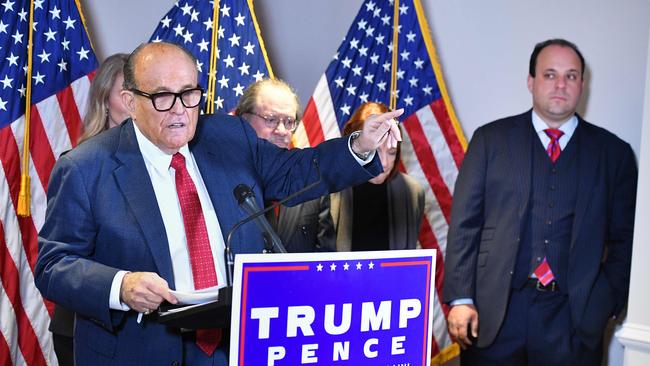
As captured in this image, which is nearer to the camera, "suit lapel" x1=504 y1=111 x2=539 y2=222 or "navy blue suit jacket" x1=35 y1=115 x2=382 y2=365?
"navy blue suit jacket" x1=35 y1=115 x2=382 y2=365

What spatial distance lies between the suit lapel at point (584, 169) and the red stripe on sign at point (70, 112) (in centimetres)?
207

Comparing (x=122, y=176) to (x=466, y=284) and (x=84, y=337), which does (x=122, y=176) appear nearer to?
(x=84, y=337)

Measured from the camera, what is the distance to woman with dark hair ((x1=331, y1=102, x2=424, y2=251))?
3318 millimetres

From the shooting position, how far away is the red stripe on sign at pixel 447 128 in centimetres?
427

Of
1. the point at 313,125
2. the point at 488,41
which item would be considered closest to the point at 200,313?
the point at 313,125

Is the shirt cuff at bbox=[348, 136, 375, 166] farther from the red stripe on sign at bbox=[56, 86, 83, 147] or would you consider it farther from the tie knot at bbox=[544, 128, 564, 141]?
the red stripe on sign at bbox=[56, 86, 83, 147]

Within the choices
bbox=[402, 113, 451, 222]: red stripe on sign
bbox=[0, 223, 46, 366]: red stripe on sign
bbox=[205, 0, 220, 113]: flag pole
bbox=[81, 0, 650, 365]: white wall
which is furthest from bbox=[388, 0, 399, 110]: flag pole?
bbox=[0, 223, 46, 366]: red stripe on sign

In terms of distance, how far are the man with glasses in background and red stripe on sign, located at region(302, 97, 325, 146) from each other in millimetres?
829

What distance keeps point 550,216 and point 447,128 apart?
1123 mm

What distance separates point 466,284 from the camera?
339 centimetres

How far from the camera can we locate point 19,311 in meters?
3.30

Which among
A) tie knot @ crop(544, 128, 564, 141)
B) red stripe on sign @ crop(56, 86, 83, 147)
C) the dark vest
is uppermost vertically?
red stripe on sign @ crop(56, 86, 83, 147)

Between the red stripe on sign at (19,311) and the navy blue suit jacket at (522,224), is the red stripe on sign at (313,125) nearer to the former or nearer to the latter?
the navy blue suit jacket at (522,224)

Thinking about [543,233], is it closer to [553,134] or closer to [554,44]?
[553,134]
